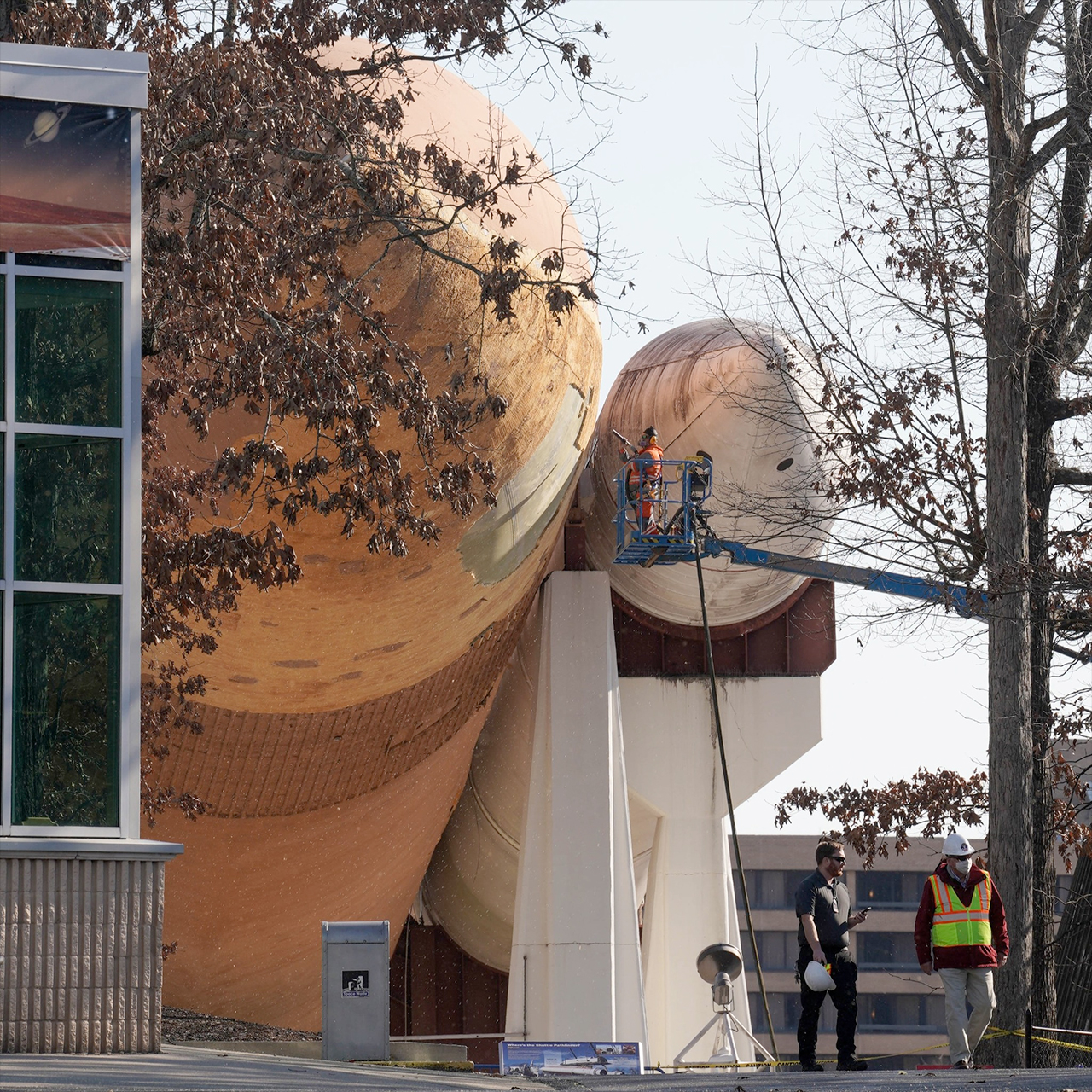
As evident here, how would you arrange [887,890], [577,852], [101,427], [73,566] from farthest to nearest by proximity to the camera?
[887,890], [577,852], [101,427], [73,566]

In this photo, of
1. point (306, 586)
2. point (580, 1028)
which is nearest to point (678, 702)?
point (580, 1028)

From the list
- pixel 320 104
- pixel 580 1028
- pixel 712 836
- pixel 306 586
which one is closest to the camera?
pixel 320 104

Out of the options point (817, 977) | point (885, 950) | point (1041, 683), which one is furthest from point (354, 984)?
point (885, 950)

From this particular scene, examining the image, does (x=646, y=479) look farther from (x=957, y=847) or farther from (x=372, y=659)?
(x=957, y=847)

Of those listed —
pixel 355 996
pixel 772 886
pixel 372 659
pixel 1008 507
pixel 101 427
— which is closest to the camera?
pixel 101 427

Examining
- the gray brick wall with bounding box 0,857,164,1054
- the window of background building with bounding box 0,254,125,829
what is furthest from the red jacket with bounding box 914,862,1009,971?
the window of background building with bounding box 0,254,125,829

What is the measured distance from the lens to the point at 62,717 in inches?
334

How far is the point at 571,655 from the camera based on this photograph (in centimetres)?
2016

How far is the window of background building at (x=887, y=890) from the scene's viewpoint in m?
71.7

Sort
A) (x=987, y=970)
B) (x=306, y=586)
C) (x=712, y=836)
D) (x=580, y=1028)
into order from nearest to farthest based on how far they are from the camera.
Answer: (x=987, y=970)
(x=306, y=586)
(x=580, y=1028)
(x=712, y=836)

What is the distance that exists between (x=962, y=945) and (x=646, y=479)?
9.62 metres

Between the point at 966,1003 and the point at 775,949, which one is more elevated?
the point at 966,1003

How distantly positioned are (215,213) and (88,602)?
16.0ft

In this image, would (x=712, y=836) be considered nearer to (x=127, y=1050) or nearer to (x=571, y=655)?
(x=571, y=655)
